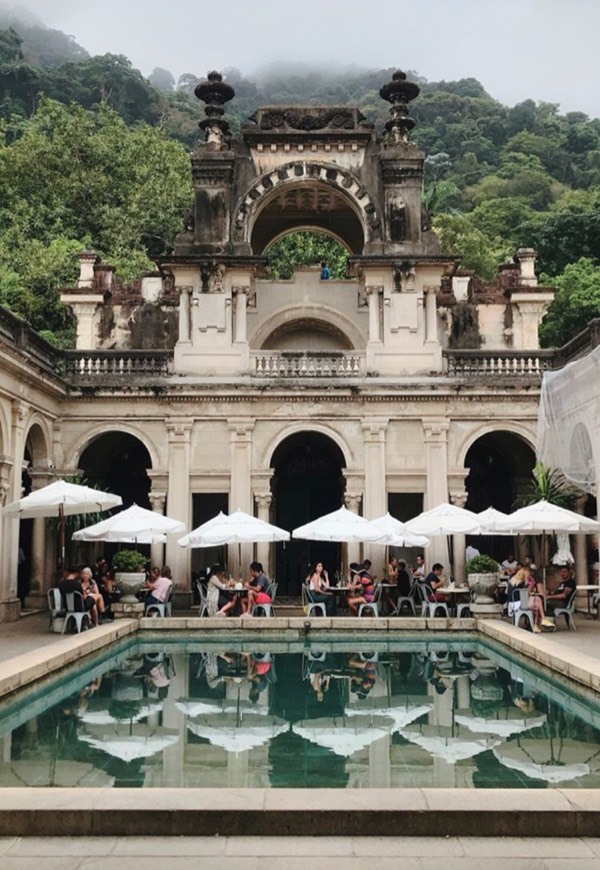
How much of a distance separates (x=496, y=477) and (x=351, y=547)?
656cm

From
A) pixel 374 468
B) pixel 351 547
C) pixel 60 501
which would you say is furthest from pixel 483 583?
pixel 60 501

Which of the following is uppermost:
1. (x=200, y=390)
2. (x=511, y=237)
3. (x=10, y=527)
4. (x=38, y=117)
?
(x=38, y=117)

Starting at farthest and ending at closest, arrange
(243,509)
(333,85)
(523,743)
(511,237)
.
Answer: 1. (333,85)
2. (511,237)
3. (243,509)
4. (523,743)

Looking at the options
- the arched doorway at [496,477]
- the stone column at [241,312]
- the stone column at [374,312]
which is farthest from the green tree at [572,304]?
the stone column at [241,312]

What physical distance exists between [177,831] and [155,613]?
1227 cm

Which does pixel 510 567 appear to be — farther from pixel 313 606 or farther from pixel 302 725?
pixel 302 725

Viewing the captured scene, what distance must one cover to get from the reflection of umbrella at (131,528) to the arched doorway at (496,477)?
1085 centimetres

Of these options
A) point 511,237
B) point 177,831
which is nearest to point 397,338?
point 177,831

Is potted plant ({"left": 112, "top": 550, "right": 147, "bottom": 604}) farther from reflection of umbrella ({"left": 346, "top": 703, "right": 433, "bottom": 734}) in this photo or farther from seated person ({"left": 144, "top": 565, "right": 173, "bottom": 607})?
reflection of umbrella ({"left": 346, "top": 703, "right": 433, "bottom": 734})

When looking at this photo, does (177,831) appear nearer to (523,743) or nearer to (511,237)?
(523,743)

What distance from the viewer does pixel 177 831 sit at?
537 centimetres

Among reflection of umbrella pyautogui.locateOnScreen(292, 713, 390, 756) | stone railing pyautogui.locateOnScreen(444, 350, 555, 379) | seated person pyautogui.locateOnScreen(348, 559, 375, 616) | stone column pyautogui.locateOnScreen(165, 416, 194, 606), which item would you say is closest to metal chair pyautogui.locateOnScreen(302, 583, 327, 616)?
seated person pyautogui.locateOnScreen(348, 559, 375, 616)

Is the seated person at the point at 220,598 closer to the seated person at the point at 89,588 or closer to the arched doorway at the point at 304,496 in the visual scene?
the seated person at the point at 89,588

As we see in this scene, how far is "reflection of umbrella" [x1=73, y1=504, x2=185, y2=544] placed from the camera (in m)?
16.7
